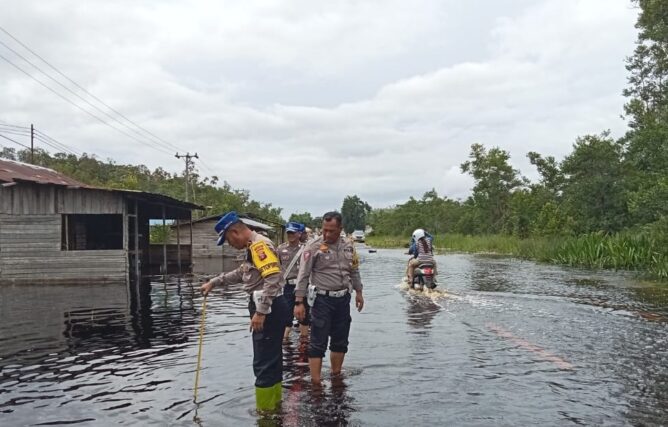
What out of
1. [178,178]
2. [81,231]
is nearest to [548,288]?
[81,231]

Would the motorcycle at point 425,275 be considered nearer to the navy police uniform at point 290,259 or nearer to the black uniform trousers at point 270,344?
the navy police uniform at point 290,259

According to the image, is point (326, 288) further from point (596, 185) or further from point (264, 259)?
point (596, 185)

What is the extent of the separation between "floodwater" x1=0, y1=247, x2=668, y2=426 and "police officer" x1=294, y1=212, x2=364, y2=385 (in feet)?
1.82

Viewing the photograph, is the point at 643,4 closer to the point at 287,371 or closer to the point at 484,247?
the point at 484,247

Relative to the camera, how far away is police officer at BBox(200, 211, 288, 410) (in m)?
5.33

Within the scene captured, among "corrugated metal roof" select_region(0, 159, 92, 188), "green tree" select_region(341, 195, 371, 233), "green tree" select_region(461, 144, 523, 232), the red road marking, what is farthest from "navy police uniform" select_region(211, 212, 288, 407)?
"green tree" select_region(341, 195, 371, 233)

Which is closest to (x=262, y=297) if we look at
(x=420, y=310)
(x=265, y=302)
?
(x=265, y=302)

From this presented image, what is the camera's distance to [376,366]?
7797 millimetres

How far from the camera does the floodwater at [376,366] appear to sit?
5805 mm

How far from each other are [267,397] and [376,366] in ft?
7.83

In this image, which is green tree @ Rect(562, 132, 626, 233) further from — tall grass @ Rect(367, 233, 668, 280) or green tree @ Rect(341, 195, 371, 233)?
green tree @ Rect(341, 195, 371, 233)

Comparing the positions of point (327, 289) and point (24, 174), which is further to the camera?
point (24, 174)

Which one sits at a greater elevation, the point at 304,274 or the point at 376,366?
the point at 304,274

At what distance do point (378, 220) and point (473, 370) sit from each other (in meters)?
100
